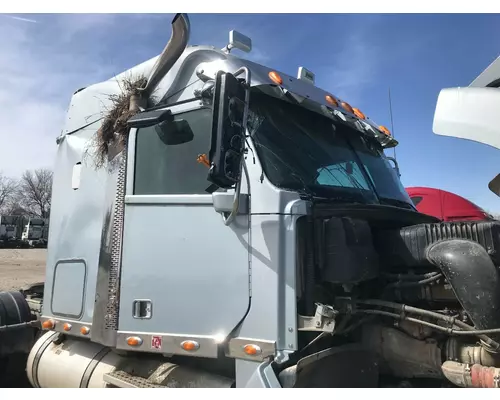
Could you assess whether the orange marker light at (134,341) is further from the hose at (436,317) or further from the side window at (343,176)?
the side window at (343,176)

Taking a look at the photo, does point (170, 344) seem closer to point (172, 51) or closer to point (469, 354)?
point (469, 354)

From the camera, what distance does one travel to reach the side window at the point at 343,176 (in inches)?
130

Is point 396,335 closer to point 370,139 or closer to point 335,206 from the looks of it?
point 335,206

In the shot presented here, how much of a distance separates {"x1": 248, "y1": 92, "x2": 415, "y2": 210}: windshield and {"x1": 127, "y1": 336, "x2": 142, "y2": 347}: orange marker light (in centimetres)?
138

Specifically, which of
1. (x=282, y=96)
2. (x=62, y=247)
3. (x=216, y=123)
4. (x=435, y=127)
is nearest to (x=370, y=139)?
(x=282, y=96)

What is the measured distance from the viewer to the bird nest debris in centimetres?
362

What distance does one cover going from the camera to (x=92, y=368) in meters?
3.63

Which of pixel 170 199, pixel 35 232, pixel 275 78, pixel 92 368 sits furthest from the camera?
pixel 35 232

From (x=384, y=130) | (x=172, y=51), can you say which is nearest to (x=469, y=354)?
(x=384, y=130)

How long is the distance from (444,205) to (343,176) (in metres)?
5.53

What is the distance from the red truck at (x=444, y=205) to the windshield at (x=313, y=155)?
14.7 ft

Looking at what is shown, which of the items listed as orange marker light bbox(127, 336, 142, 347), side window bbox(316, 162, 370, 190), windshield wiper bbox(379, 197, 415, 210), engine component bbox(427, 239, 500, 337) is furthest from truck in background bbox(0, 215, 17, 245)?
engine component bbox(427, 239, 500, 337)

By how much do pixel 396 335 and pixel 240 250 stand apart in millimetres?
1142

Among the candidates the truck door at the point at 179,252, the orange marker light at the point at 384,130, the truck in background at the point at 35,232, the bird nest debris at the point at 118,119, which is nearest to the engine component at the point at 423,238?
the truck door at the point at 179,252
